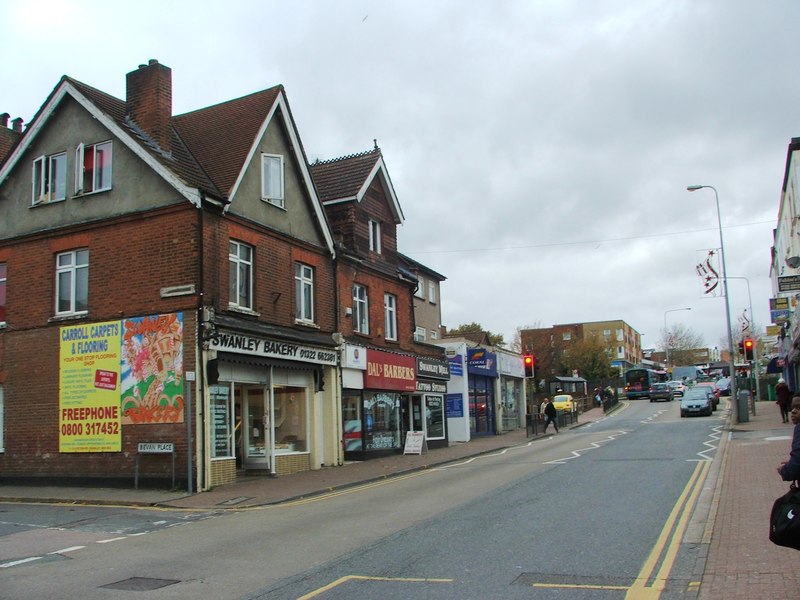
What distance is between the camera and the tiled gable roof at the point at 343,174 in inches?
1014

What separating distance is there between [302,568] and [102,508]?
8524mm

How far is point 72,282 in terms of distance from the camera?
64.4 feet

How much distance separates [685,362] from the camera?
369ft

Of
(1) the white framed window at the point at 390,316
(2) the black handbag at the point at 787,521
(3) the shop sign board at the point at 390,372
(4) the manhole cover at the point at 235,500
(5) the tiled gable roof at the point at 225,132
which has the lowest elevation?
(4) the manhole cover at the point at 235,500

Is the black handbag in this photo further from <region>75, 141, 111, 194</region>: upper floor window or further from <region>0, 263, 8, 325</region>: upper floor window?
<region>0, 263, 8, 325</region>: upper floor window

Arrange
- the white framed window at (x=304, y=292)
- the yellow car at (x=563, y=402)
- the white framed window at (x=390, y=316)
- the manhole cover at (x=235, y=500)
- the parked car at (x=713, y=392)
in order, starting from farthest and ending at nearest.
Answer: the yellow car at (x=563, y=402), the parked car at (x=713, y=392), the white framed window at (x=390, y=316), the white framed window at (x=304, y=292), the manhole cover at (x=235, y=500)

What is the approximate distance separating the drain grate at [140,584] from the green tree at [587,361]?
7062 cm

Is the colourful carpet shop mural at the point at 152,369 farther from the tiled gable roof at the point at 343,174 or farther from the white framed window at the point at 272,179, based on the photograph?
the tiled gable roof at the point at 343,174

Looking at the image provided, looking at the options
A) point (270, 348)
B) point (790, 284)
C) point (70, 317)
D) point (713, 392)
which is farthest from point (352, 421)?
point (713, 392)

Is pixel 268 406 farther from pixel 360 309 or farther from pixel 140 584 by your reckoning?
pixel 140 584

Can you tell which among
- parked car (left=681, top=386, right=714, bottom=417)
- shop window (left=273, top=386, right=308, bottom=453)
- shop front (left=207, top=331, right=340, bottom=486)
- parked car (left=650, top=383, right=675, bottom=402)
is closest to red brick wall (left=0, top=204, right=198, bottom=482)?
shop front (left=207, top=331, right=340, bottom=486)

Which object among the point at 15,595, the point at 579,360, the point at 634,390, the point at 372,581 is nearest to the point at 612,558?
the point at 372,581

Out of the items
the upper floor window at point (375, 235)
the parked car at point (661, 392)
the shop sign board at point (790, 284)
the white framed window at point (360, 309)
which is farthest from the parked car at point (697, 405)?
the parked car at point (661, 392)

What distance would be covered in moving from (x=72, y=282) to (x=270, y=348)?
5.51 m
